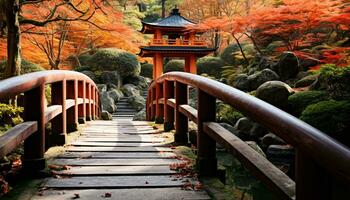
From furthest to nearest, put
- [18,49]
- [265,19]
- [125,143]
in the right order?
[265,19], [18,49], [125,143]

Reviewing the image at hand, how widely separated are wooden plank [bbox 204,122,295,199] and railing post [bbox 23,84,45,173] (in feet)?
4.67

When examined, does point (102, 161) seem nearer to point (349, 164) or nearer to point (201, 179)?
point (201, 179)

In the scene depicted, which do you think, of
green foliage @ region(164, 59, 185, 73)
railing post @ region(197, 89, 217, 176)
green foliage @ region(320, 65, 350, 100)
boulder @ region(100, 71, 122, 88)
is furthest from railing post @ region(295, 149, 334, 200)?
green foliage @ region(164, 59, 185, 73)

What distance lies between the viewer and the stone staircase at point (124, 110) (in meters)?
20.4

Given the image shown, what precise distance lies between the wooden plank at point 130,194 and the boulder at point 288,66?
1318cm

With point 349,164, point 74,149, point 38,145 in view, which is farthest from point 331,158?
point 74,149

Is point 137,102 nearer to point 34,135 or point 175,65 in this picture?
point 175,65

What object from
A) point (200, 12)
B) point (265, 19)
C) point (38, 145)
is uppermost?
point (200, 12)

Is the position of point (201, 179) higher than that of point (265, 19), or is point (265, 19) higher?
point (265, 19)

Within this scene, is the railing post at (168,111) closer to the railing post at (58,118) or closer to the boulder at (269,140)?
the railing post at (58,118)

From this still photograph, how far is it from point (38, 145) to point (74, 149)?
1101 mm

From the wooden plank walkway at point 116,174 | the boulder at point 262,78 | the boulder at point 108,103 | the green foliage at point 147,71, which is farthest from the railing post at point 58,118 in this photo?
the green foliage at point 147,71

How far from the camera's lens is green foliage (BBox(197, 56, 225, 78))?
25711 mm

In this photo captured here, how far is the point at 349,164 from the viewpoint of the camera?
1.13 meters
